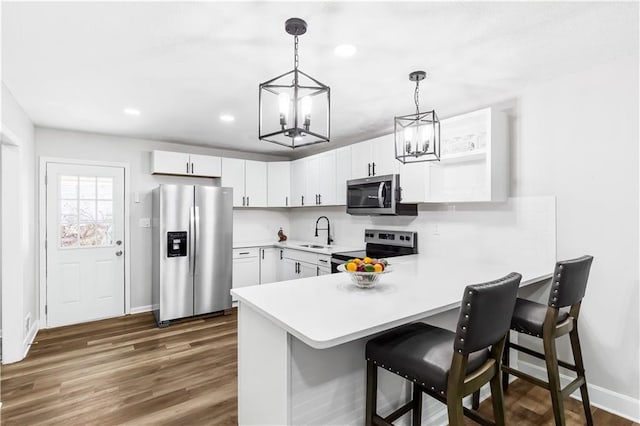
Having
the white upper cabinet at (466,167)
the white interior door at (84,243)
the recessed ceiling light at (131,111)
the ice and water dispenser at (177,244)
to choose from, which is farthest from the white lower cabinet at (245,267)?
the white upper cabinet at (466,167)

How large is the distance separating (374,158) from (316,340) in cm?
283

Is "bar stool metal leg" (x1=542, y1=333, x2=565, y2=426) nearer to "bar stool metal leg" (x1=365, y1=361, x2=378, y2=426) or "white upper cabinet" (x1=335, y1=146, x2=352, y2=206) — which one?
"bar stool metal leg" (x1=365, y1=361, x2=378, y2=426)

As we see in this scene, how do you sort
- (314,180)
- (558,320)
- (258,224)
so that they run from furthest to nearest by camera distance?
(258,224) < (314,180) < (558,320)

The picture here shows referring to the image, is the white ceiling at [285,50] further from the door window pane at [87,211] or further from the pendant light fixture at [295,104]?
the door window pane at [87,211]

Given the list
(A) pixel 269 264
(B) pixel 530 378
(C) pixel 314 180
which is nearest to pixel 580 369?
(B) pixel 530 378

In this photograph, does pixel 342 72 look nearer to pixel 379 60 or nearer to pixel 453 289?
pixel 379 60

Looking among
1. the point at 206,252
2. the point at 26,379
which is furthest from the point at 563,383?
the point at 26,379

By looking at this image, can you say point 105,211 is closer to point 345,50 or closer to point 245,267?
point 245,267

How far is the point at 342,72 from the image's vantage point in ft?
7.73

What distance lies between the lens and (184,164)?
4496 mm

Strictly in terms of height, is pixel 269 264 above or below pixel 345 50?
below

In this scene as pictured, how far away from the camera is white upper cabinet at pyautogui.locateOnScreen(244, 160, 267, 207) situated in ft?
16.5

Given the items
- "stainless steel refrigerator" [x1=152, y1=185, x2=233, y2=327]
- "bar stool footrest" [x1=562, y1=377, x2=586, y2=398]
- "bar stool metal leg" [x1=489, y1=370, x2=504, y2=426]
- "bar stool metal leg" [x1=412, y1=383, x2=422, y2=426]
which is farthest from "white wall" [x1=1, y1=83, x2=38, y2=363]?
"bar stool footrest" [x1=562, y1=377, x2=586, y2=398]

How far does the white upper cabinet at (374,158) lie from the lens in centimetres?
355
